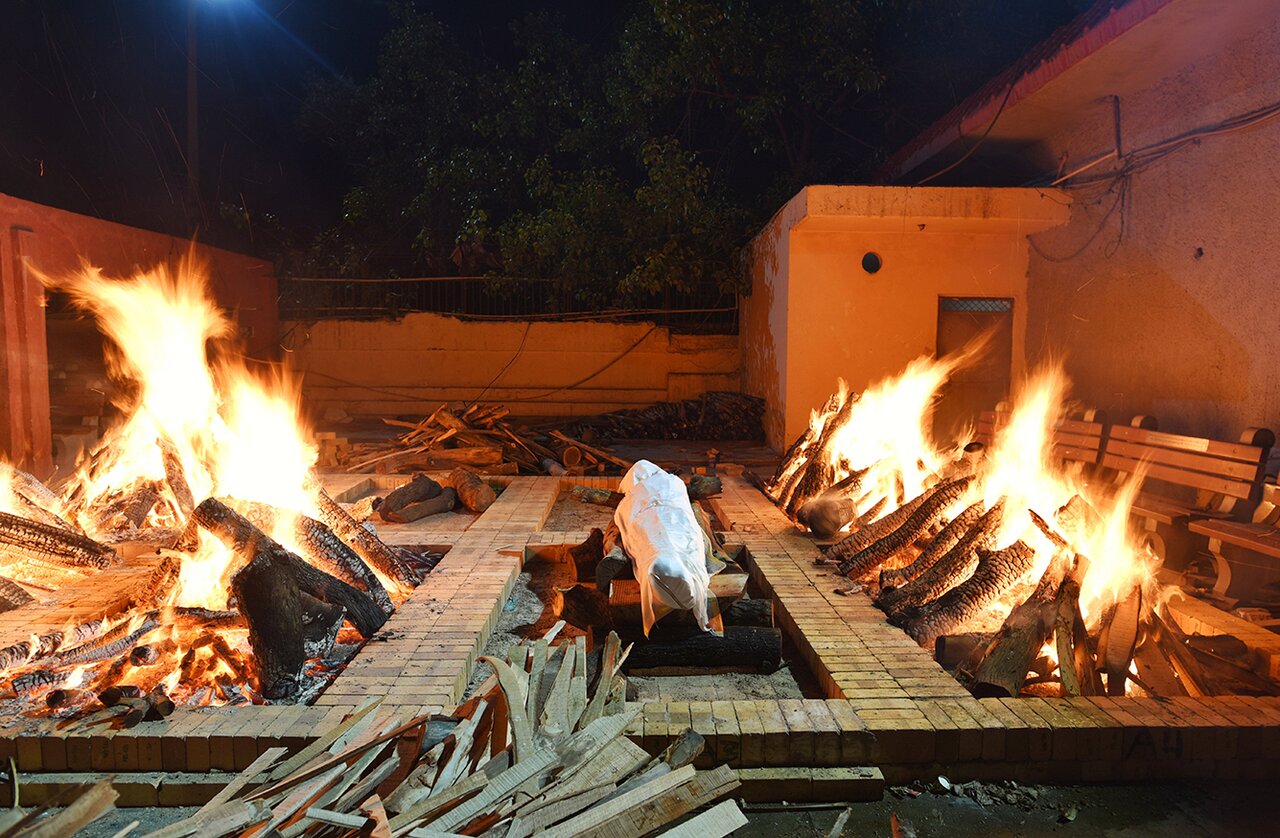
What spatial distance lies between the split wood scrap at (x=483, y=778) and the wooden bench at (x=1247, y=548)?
14.7 ft

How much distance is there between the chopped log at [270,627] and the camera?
12.7 feet

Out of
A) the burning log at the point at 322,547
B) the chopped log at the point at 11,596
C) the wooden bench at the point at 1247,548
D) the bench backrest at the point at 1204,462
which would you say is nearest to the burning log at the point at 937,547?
the wooden bench at the point at 1247,548

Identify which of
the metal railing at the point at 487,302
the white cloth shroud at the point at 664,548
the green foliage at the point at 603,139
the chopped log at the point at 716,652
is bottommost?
the chopped log at the point at 716,652

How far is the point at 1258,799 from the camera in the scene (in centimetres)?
317

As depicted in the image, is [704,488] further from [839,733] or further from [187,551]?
[839,733]

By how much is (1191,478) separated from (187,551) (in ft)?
25.8

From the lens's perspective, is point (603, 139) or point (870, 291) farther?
point (603, 139)

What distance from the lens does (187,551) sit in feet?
15.8

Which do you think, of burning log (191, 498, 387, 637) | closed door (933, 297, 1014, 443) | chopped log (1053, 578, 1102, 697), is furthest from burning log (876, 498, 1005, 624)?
closed door (933, 297, 1014, 443)

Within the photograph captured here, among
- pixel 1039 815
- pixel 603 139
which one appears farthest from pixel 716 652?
pixel 603 139

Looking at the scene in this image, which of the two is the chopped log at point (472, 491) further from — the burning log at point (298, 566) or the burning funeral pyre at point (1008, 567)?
the burning log at point (298, 566)

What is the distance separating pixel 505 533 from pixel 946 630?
3.74 metres

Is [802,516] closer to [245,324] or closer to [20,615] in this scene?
[20,615]

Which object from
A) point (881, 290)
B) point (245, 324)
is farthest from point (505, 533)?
point (245, 324)
